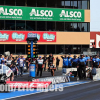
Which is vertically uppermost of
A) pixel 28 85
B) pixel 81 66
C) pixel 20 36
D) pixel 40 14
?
pixel 40 14

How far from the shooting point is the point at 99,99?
12195mm

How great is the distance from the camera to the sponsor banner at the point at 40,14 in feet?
123


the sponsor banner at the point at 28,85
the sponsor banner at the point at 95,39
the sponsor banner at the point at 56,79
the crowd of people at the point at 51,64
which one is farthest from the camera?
the sponsor banner at the point at 95,39

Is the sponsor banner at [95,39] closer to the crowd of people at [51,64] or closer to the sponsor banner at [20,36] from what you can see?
the sponsor banner at [20,36]

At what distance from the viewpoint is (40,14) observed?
38.5 metres

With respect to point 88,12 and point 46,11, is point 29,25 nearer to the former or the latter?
point 46,11

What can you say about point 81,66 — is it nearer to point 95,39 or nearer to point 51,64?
point 51,64

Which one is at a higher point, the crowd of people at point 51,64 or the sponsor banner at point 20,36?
the sponsor banner at point 20,36

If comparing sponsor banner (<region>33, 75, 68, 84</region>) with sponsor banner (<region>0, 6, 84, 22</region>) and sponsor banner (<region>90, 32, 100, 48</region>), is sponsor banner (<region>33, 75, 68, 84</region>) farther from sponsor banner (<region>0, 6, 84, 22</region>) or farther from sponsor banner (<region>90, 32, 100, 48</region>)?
sponsor banner (<region>90, 32, 100, 48</region>)

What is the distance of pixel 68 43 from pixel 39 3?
625 cm

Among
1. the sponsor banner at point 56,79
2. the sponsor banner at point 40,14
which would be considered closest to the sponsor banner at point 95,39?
the sponsor banner at point 40,14

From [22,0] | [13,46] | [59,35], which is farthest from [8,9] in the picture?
[59,35]

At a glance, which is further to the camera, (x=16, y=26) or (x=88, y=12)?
(x=88, y=12)

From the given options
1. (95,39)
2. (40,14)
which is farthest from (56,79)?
(95,39)
